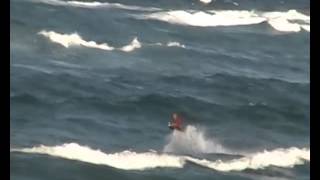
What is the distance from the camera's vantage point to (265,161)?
16.8 meters

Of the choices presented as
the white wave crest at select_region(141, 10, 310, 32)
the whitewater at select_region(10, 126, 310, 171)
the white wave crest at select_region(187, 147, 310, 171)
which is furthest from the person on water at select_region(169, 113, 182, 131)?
the white wave crest at select_region(141, 10, 310, 32)

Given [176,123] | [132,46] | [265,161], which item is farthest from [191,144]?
[132,46]

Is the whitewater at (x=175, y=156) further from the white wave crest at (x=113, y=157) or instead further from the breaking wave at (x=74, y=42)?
the breaking wave at (x=74, y=42)

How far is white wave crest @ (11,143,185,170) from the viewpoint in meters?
15.4

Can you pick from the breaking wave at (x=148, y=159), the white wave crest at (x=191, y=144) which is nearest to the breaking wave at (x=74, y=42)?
the white wave crest at (x=191, y=144)

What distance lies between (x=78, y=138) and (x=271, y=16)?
28279mm

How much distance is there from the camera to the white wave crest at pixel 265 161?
52.6 feet

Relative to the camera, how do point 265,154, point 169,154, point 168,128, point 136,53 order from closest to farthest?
point 169,154 → point 265,154 → point 168,128 → point 136,53

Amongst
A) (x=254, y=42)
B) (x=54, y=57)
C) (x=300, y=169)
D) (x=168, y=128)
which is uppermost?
(x=254, y=42)

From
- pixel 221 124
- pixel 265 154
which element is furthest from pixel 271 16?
pixel 265 154

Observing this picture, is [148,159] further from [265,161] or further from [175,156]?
[265,161]

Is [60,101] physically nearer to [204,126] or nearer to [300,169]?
[204,126]

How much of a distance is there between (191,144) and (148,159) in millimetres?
2211

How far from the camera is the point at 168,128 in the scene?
19.1 metres
